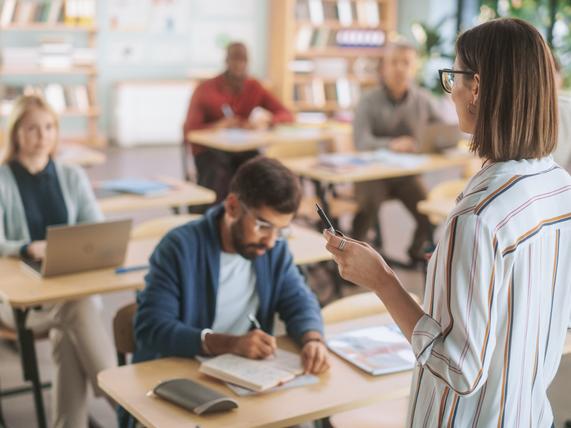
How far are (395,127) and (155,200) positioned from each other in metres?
2.18

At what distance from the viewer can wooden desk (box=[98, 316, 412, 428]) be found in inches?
77.8

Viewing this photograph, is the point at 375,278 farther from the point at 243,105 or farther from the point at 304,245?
the point at 243,105

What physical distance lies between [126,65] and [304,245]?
7.42 meters

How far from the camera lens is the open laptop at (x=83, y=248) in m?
3.03

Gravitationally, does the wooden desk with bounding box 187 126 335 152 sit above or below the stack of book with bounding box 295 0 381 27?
below

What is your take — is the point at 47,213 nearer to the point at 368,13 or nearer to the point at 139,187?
the point at 139,187

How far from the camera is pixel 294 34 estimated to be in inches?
418

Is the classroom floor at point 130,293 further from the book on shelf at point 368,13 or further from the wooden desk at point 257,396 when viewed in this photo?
the book on shelf at point 368,13

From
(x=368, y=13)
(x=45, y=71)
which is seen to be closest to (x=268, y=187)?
(x=45, y=71)

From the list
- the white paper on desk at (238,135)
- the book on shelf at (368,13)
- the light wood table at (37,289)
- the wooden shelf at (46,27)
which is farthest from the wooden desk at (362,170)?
the book on shelf at (368,13)

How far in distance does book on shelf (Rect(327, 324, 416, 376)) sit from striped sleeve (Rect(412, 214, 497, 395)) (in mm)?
794

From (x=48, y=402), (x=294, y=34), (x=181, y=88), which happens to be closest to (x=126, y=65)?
(x=181, y=88)

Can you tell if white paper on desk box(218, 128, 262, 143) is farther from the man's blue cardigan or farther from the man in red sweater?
the man's blue cardigan

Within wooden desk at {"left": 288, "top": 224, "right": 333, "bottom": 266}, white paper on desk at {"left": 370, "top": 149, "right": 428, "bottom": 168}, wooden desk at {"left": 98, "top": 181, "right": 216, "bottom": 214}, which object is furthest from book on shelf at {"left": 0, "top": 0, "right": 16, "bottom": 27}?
wooden desk at {"left": 288, "top": 224, "right": 333, "bottom": 266}
